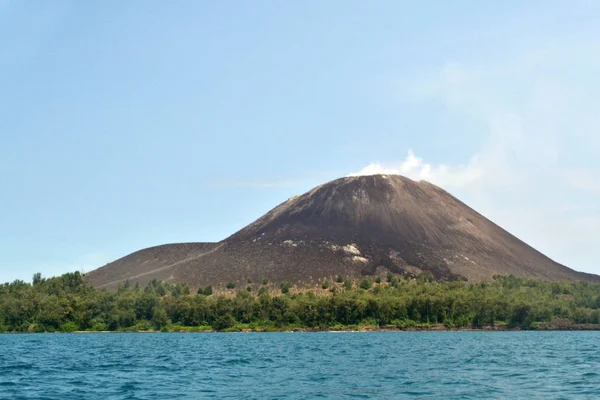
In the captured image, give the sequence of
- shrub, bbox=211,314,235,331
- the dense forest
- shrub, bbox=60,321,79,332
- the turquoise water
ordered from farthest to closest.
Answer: shrub, bbox=211,314,235,331, the dense forest, shrub, bbox=60,321,79,332, the turquoise water

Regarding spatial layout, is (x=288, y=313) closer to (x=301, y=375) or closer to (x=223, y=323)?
(x=223, y=323)

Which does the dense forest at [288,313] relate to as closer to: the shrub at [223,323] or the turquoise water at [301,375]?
the shrub at [223,323]

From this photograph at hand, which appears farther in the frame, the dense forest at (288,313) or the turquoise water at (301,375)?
the dense forest at (288,313)

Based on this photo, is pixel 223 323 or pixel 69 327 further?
pixel 223 323

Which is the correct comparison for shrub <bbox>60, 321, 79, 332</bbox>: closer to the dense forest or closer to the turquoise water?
the dense forest

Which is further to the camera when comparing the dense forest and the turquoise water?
the dense forest

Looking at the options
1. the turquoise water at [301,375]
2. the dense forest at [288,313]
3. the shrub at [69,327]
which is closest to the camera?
the turquoise water at [301,375]

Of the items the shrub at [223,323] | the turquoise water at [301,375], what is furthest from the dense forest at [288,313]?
the turquoise water at [301,375]

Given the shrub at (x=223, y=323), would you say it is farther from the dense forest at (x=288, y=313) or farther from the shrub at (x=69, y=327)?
the shrub at (x=69, y=327)

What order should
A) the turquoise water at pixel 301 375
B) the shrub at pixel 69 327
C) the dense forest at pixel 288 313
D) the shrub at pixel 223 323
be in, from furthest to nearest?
the shrub at pixel 223 323 → the dense forest at pixel 288 313 → the shrub at pixel 69 327 → the turquoise water at pixel 301 375

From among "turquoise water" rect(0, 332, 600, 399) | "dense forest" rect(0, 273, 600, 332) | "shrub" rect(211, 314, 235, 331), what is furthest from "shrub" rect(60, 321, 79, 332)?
"turquoise water" rect(0, 332, 600, 399)

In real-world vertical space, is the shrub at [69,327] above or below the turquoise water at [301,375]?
above

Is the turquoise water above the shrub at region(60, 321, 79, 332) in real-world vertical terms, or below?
below

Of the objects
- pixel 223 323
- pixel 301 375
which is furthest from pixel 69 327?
pixel 301 375
